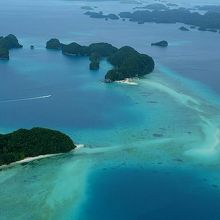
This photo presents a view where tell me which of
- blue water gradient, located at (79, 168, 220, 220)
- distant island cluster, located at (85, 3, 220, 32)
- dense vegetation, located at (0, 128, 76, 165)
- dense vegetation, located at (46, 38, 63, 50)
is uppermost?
distant island cluster, located at (85, 3, 220, 32)

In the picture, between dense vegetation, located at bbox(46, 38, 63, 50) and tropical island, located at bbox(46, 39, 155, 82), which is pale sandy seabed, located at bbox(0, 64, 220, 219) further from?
dense vegetation, located at bbox(46, 38, 63, 50)

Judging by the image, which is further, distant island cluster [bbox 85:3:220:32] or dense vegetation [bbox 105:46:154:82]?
distant island cluster [bbox 85:3:220:32]

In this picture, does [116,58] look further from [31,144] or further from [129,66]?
[31,144]

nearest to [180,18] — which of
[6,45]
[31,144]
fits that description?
[6,45]

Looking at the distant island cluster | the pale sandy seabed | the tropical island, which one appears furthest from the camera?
the distant island cluster

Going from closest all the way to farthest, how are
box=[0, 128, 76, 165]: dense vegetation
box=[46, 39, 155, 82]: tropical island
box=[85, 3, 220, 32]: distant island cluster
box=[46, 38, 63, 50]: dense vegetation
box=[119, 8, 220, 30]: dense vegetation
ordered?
box=[0, 128, 76, 165]: dense vegetation, box=[46, 39, 155, 82]: tropical island, box=[46, 38, 63, 50]: dense vegetation, box=[85, 3, 220, 32]: distant island cluster, box=[119, 8, 220, 30]: dense vegetation

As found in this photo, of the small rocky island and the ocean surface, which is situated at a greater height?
the small rocky island

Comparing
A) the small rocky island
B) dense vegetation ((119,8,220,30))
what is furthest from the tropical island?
dense vegetation ((119,8,220,30))
